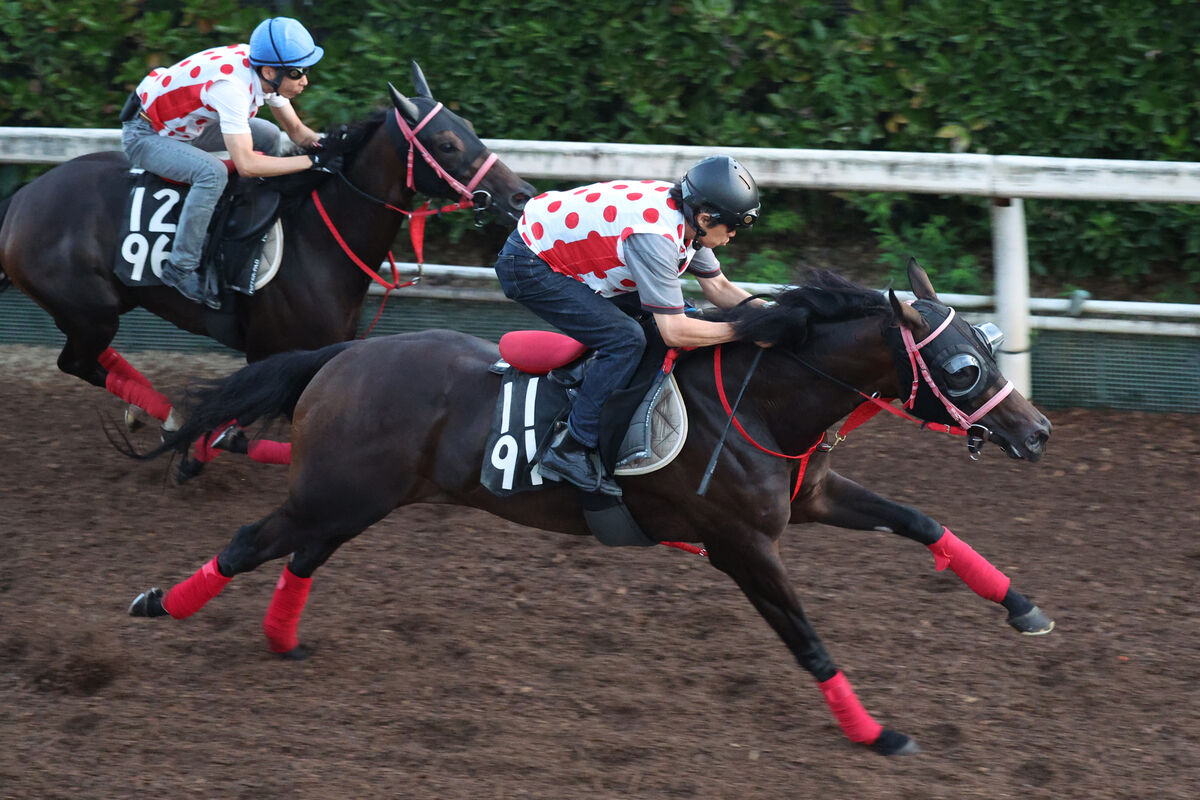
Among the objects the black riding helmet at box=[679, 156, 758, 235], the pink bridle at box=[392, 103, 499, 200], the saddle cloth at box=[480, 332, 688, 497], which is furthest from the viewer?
the pink bridle at box=[392, 103, 499, 200]

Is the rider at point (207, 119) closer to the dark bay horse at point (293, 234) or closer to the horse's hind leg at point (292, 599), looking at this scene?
the dark bay horse at point (293, 234)

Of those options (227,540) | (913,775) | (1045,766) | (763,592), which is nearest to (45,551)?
(227,540)

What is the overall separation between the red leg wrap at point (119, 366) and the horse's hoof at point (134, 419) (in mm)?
253

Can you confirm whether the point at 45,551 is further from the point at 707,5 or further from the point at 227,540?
the point at 707,5

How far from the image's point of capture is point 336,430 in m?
4.49

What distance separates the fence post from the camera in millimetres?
6332

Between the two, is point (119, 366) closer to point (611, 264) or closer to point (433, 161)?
point (433, 161)

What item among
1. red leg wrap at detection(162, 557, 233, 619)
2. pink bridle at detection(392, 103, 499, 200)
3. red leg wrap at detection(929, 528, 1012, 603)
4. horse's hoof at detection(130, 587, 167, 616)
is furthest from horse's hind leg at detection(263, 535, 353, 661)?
red leg wrap at detection(929, 528, 1012, 603)

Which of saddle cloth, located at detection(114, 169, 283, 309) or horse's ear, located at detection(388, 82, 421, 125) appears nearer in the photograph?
horse's ear, located at detection(388, 82, 421, 125)

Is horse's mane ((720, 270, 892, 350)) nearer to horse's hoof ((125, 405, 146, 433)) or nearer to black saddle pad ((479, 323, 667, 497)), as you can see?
black saddle pad ((479, 323, 667, 497))

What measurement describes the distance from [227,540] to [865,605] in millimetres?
2908

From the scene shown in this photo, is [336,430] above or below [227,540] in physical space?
Answer: above

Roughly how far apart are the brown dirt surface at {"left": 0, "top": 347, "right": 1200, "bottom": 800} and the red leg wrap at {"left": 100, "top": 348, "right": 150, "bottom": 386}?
0.49 metres

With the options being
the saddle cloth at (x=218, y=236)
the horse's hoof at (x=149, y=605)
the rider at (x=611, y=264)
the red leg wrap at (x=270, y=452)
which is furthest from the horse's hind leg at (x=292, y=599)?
the saddle cloth at (x=218, y=236)
